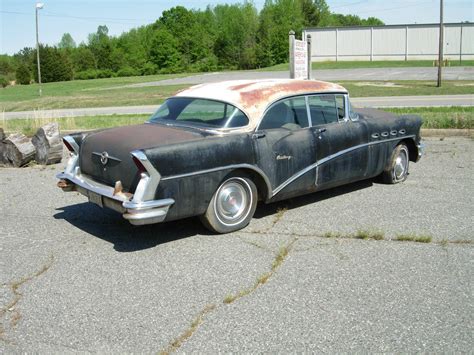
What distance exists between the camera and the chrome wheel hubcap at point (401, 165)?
7812 mm

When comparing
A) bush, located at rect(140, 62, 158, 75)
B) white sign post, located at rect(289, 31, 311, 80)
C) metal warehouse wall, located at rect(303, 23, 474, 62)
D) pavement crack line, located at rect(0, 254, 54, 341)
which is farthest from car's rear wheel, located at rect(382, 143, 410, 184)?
bush, located at rect(140, 62, 158, 75)

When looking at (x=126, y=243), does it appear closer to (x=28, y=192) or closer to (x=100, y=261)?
(x=100, y=261)

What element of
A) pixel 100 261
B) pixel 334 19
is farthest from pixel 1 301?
pixel 334 19

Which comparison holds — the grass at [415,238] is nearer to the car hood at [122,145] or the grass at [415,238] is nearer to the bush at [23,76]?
the car hood at [122,145]

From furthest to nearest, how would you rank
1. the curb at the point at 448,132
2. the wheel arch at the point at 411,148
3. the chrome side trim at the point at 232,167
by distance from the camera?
1. the curb at the point at 448,132
2. the wheel arch at the point at 411,148
3. the chrome side trim at the point at 232,167

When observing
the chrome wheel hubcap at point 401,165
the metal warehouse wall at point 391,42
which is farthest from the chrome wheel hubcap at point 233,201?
the metal warehouse wall at point 391,42

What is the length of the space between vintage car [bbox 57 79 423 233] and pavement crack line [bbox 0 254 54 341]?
84 centimetres

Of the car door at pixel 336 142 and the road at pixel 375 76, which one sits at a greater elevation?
the road at pixel 375 76

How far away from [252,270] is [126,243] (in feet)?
4.70

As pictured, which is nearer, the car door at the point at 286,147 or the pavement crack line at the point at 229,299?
the pavement crack line at the point at 229,299

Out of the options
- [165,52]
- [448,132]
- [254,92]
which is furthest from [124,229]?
[165,52]

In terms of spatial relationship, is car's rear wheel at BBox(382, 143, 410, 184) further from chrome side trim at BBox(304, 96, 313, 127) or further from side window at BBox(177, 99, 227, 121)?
side window at BBox(177, 99, 227, 121)

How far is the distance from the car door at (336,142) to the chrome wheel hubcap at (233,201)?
41.4 inches

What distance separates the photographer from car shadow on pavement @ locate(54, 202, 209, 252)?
18.4 ft
